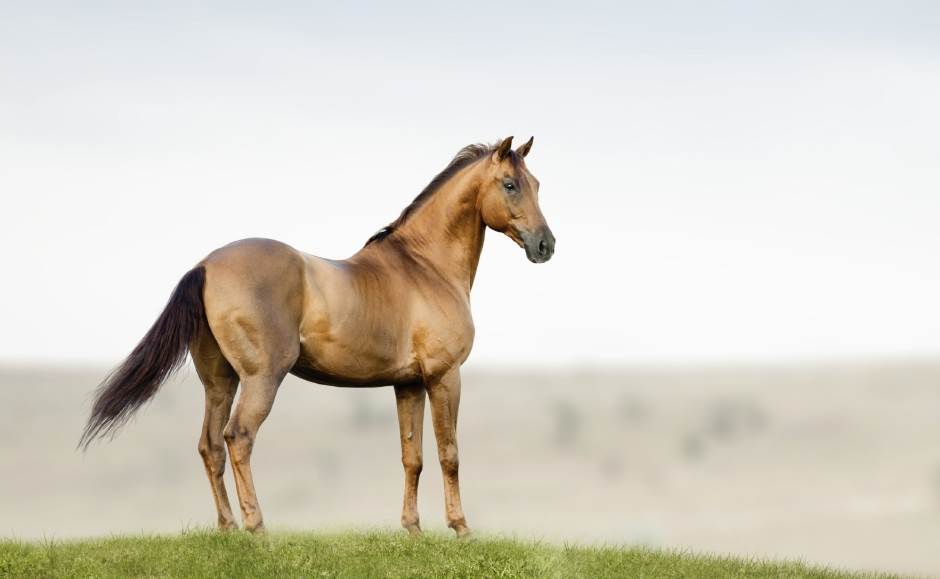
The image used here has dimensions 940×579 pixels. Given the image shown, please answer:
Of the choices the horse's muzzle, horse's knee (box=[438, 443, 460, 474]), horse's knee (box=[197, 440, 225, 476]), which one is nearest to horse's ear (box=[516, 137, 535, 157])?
the horse's muzzle

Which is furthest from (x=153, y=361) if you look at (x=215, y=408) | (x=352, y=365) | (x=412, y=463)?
(x=412, y=463)

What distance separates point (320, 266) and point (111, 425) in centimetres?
219

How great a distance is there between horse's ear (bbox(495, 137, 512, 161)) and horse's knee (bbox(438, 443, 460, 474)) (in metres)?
2.66

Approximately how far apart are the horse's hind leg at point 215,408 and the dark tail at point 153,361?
1.03 ft

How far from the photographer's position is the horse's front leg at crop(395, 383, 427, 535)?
10516 mm

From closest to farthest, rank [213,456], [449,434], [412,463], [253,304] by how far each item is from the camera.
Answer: [253,304] → [213,456] → [449,434] → [412,463]

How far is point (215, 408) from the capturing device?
32.6 feet

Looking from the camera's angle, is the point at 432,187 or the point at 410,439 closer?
the point at 410,439

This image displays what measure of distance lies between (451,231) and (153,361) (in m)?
3.03

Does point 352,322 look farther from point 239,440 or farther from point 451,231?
point 451,231

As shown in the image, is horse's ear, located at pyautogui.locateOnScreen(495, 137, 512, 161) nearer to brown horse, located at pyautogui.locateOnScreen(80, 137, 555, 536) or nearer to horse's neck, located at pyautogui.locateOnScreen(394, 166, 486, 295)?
brown horse, located at pyautogui.locateOnScreen(80, 137, 555, 536)

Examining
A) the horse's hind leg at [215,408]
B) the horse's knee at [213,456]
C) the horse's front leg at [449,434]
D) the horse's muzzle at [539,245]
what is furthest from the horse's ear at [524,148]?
the horse's knee at [213,456]

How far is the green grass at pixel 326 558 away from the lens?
30.0 ft

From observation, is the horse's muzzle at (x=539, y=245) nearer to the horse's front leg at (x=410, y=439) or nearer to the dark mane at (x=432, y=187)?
the dark mane at (x=432, y=187)
